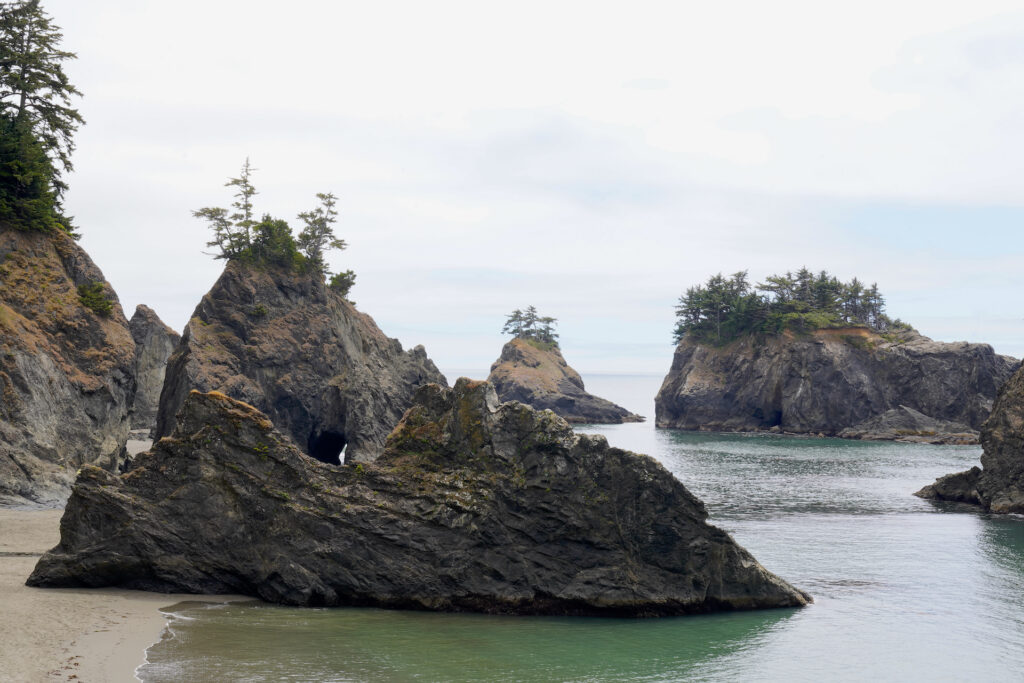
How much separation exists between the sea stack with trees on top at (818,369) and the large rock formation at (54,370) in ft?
366

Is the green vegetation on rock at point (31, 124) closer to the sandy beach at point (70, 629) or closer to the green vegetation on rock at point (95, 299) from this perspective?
the green vegetation on rock at point (95, 299)

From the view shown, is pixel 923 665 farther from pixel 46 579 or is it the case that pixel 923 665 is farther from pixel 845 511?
pixel 845 511

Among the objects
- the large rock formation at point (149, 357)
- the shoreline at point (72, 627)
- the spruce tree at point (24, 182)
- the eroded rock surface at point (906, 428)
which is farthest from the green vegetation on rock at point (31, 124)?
the eroded rock surface at point (906, 428)

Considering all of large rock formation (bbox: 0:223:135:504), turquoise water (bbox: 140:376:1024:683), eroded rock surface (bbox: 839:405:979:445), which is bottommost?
turquoise water (bbox: 140:376:1024:683)

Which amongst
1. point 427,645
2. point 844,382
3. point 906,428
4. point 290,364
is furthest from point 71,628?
point 844,382

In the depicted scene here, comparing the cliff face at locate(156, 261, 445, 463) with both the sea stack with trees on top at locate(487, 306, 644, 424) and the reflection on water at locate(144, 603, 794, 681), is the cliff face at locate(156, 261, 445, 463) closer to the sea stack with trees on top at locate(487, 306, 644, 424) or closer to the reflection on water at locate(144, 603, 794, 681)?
the reflection on water at locate(144, 603, 794, 681)

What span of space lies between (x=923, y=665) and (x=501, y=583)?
1222 centimetres

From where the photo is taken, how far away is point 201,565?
24516 mm

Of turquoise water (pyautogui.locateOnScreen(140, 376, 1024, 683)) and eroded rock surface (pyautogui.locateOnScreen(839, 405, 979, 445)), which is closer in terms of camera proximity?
turquoise water (pyautogui.locateOnScreen(140, 376, 1024, 683))

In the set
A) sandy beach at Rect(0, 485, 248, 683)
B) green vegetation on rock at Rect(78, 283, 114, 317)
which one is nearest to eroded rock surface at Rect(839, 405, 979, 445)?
green vegetation on rock at Rect(78, 283, 114, 317)

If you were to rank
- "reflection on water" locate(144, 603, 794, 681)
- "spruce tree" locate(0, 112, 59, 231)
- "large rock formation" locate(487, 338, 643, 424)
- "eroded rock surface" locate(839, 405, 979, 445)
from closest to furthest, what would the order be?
"reflection on water" locate(144, 603, 794, 681) → "spruce tree" locate(0, 112, 59, 231) → "eroded rock surface" locate(839, 405, 979, 445) → "large rock formation" locate(487, 338, 643, 424)

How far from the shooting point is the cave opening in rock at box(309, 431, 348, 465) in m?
70.6

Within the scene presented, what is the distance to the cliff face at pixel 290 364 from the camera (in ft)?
212

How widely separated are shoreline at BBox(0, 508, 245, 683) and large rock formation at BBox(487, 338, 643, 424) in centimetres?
15177
